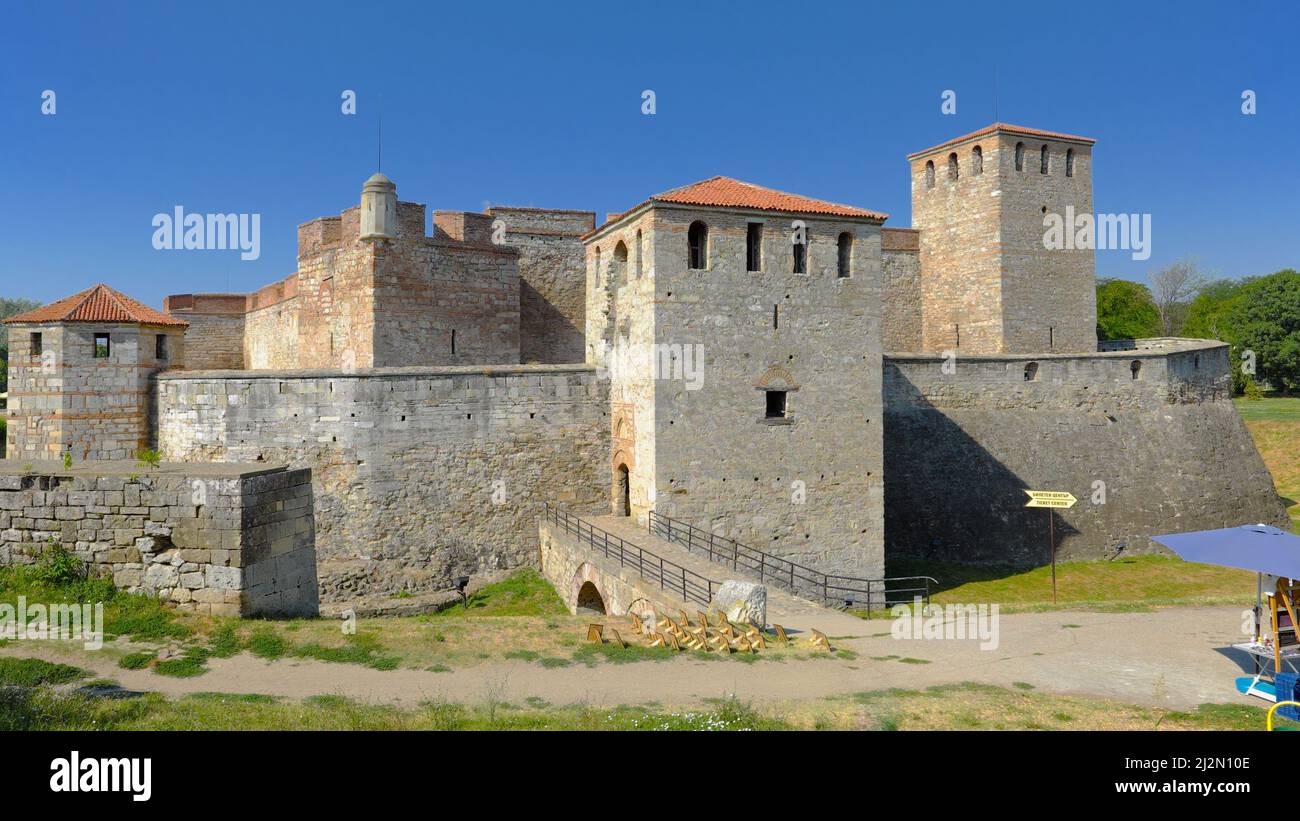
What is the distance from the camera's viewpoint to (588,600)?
17.7 meters

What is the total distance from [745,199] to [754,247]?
1.06 metres

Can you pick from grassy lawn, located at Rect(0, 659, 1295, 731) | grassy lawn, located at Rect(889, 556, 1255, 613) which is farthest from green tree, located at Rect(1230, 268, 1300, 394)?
grassy lawn, located at Rect(0, 659, 1295, 731)

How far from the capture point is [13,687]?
748 centimetres

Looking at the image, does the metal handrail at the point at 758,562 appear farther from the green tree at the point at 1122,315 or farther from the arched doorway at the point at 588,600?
the green tree at the point at 1122,315

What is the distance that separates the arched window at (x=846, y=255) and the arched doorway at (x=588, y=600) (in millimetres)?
8984

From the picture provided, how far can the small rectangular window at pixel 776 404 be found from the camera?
19.3m

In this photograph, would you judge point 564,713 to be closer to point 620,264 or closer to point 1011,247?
point 620,264

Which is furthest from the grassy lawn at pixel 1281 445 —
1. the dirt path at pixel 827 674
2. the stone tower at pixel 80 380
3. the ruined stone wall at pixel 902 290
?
the stone tower at pixel 80 380

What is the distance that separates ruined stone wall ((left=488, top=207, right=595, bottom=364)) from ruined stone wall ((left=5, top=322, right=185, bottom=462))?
10.6 m

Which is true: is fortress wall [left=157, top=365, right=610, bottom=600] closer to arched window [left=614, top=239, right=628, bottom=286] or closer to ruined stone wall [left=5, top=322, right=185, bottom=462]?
ruined stone wall [left=5, top=322, right=185, bottom=462]

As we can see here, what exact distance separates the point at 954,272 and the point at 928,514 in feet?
34.8

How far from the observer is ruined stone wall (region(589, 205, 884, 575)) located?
60.1ft

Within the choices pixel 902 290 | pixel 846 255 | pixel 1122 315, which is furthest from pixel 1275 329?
pixel 846 255
